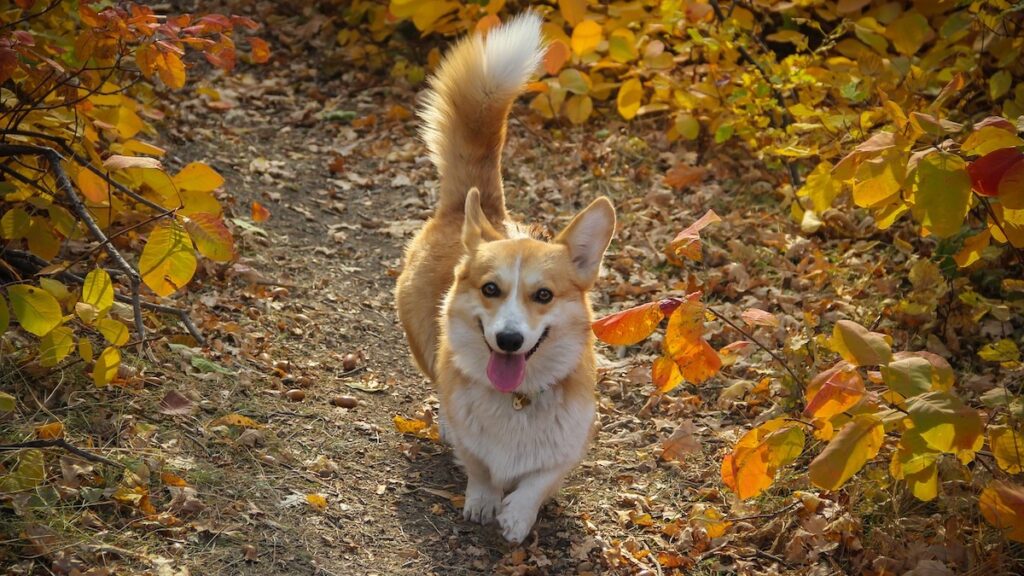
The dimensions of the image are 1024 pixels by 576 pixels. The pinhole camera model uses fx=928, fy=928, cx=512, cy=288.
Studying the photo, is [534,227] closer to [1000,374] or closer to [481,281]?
[481,281]

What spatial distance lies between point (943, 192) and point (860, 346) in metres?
0.50

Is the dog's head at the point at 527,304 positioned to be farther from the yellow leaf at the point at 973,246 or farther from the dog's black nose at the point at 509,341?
the yellow leaf at the point at 973,246

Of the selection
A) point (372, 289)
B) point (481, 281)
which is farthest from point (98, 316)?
point (372, 289)

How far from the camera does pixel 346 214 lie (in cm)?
604

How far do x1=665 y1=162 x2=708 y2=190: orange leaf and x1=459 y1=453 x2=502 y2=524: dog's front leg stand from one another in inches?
117

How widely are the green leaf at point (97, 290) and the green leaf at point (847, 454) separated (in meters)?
2.14

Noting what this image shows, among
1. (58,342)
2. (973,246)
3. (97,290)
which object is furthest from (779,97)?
(58,342)

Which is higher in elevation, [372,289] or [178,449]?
[178,449]

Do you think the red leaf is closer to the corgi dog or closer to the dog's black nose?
the corgi dog

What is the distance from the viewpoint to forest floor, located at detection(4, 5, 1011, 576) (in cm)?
327

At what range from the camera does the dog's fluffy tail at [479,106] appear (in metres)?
4.20

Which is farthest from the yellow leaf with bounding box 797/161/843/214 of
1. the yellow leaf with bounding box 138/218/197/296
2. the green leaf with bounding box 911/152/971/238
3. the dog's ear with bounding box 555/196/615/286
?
the yellow leaf with bounding box 138/218/197/296

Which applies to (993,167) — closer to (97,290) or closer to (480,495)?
(480,495)

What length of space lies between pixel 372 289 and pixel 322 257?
41cm
